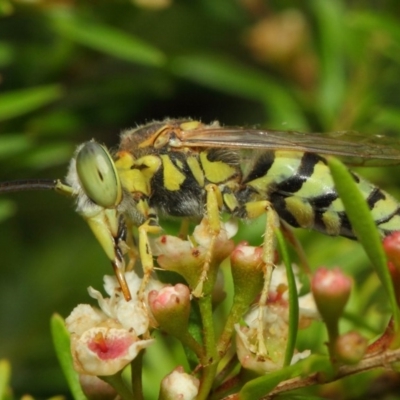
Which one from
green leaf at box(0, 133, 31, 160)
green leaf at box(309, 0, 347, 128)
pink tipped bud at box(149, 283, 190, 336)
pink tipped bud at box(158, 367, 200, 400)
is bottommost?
pink tipped bud at box(158, 367, 200, 400)

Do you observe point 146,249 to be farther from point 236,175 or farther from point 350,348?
point 350,348

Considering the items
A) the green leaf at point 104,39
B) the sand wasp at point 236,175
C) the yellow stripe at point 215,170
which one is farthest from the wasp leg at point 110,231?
the green leaf at point 104,39

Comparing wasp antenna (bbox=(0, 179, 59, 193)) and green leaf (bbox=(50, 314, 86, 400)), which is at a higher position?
wasp antenna (bbox=(0, 179, 59, 193))

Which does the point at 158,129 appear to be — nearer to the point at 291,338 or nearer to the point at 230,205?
the point at 230,205

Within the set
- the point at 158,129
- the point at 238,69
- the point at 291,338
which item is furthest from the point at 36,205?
the point at 291,338

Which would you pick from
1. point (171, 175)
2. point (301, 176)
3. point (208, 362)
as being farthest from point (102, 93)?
point (208, 362)

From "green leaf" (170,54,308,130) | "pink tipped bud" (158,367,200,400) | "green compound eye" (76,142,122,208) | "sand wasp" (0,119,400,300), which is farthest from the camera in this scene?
"green leaf" (170,54,308,130)

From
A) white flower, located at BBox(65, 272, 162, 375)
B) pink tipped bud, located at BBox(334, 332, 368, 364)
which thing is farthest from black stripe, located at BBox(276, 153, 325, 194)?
pink tipped bud, located at BBox(334, 332, 368, 364)

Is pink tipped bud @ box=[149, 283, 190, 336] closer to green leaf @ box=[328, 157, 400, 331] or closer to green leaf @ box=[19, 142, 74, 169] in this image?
green leaf @ box=[328, 157, 400, 331]
